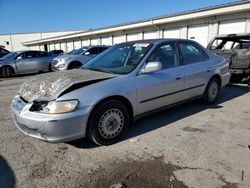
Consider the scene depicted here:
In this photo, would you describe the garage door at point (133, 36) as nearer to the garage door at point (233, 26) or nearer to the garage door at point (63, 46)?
the garage door at point (233, 26)

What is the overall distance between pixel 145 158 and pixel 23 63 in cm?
1196

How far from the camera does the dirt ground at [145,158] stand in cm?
274

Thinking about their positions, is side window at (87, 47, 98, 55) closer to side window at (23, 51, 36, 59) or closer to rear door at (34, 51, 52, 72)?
rear door at (34, 51, 52, 72)

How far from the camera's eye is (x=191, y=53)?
5109mm

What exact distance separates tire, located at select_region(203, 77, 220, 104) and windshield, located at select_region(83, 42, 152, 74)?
2.12 m

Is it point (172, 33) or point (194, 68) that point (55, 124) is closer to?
point (194, 68)

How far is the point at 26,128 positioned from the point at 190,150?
7.96 feet

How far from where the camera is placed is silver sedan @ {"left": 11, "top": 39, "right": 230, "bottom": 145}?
3.15m

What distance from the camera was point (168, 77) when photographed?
436 cm

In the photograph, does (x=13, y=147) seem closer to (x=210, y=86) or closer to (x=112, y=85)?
(x=112, y=85)

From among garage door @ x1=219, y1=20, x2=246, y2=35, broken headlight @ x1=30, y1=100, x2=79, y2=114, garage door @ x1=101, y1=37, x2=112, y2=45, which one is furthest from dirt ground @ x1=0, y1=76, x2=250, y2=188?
garage door @ x1=101, y1=37, x2=112, y2=45

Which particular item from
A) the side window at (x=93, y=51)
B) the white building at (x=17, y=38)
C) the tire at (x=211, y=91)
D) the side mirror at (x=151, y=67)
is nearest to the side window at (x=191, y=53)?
the tire at (x=211, y=91)

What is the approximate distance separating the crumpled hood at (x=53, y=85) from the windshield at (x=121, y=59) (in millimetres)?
376

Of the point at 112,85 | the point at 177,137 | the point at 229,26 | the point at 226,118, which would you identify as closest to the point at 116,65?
the point at 112,85
